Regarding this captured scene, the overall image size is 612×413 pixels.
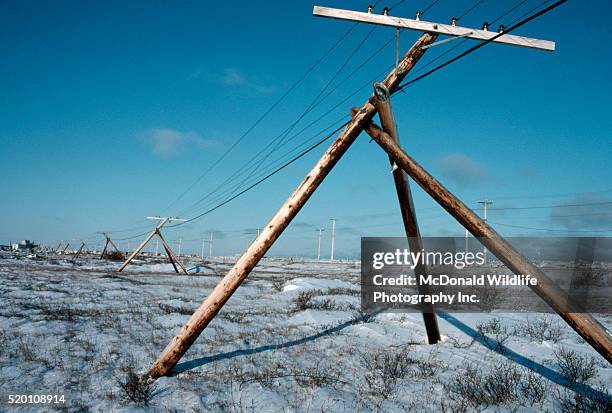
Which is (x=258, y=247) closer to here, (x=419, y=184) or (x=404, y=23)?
(x=419, y=184)

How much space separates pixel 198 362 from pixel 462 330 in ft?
15.3

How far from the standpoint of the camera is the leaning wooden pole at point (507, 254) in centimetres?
291

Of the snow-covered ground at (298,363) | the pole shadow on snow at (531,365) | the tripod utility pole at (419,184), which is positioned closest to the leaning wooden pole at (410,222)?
the snow-covered ground at (298,363)

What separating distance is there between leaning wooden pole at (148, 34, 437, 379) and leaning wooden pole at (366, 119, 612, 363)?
1.26ft

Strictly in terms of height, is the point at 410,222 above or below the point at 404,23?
below

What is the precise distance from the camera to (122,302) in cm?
918

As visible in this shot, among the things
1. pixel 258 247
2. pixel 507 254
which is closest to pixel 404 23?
pixel 507 254

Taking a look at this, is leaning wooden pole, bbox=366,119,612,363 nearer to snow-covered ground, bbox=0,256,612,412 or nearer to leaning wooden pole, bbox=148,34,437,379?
leaning wooden pole, bbox=148,34,437,379

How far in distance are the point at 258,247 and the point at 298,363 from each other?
172cm

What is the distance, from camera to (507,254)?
10.6ft

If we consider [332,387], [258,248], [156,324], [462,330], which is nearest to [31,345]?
[156,324]

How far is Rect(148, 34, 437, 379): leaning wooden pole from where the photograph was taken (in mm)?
3871

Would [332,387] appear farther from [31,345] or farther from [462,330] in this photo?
[31,345]

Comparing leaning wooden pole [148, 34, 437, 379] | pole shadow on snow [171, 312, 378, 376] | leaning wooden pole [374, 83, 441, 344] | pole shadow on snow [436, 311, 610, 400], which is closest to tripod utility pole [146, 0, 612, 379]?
leaning wooden pole [148, 34, 437, 379]
